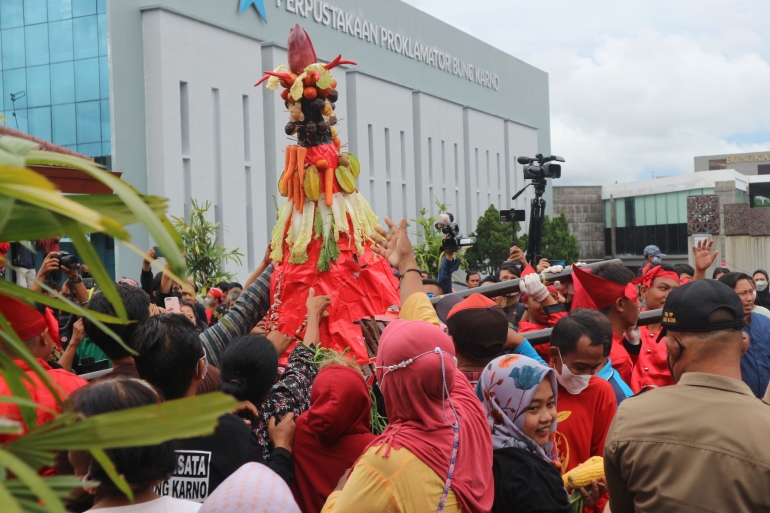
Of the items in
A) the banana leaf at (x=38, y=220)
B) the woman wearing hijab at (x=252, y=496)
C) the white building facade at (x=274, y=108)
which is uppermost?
the white building facade at (x=274, y=108)

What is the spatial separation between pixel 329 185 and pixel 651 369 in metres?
1.86

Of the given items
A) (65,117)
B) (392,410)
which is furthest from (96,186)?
(65,117)

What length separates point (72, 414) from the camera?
0.72 m

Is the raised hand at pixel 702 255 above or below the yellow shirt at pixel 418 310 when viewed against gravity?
above

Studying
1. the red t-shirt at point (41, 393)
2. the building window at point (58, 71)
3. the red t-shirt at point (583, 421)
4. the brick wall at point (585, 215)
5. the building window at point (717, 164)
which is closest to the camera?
the red t-shirt at point (41, 393)

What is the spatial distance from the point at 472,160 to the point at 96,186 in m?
31.5

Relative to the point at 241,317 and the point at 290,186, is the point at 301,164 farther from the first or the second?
the point at 241,317

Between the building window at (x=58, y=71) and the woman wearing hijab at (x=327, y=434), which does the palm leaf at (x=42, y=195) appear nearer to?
the woman wearing hijab at (x=327, y=434)

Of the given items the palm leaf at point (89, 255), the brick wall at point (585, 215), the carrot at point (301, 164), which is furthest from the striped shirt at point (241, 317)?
the brick wall at point (585, 215)

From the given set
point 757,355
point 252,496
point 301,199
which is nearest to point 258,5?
point 301,199

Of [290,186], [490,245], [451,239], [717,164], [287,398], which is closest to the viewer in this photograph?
[287,398]

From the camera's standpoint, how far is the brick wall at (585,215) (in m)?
36.9

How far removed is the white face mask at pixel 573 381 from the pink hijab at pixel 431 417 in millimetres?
797

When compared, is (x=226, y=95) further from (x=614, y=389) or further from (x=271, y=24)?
(x=614, y=389)
